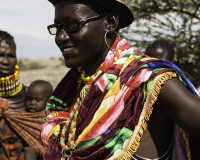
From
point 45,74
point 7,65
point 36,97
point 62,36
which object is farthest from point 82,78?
point 45,74

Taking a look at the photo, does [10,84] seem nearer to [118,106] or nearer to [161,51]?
[161,51]

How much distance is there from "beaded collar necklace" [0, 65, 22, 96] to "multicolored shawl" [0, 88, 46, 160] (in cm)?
11

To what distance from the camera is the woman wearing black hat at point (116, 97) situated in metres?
2.43

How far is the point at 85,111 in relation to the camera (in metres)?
2.67

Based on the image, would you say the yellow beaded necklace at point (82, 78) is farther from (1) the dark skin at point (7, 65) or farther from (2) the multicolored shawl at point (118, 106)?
(1) the dark skin at point (7, 65)

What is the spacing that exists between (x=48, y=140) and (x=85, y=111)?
478 millimetres

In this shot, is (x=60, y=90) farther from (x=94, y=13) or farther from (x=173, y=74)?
(x=173, y=74)

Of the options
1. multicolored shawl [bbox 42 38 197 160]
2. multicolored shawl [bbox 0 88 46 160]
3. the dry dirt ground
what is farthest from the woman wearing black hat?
the dry dirt ground

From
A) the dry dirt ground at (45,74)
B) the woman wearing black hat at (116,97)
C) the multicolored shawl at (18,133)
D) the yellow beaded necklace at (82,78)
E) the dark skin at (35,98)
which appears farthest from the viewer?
the dry dirt ground at (45,74)

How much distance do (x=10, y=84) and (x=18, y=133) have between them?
1.93 feet

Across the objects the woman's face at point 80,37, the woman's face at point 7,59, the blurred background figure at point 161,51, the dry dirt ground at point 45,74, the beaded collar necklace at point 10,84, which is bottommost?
the dry dirt ground at point 45,74

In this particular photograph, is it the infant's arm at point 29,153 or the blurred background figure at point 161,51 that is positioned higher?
the blurred background figure at point 161,51

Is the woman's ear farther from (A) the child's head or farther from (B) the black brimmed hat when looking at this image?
(A) the child's head

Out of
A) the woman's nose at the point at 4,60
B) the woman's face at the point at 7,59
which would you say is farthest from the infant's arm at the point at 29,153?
the woman's nose at the point at 4,60
